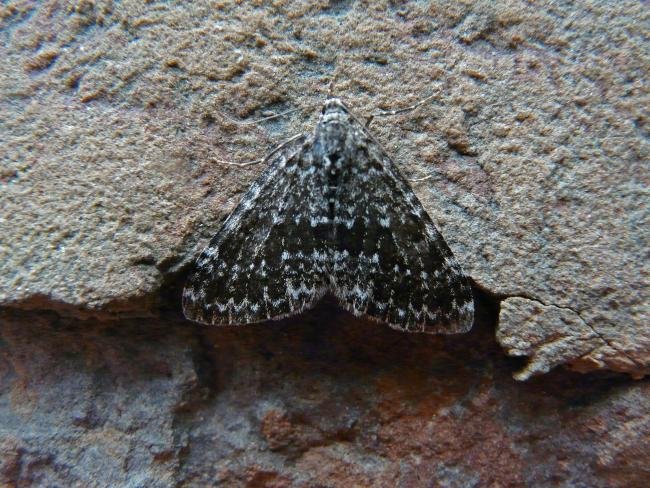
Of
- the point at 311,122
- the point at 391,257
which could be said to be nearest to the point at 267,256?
the point at 391,257

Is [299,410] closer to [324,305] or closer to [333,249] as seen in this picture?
[324,305]

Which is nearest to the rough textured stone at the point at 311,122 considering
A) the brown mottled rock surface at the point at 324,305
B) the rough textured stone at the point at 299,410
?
the brown mottled rock surface at the point at 324,305

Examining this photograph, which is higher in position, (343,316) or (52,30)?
(52,30)

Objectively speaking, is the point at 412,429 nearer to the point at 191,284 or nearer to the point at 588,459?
the point at 588,459

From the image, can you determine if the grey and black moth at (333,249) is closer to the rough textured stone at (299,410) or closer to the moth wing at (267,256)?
the moth wing at (267,256)

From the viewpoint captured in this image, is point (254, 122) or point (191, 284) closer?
point (191, 284)

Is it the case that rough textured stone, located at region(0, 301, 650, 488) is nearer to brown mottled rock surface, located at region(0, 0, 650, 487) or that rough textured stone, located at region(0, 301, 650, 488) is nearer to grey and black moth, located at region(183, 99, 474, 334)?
brown mottled rock surface, located at region(0, 0, 650, 487)

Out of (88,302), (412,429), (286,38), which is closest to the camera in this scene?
(88,302)

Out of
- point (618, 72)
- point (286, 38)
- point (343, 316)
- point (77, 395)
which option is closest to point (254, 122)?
point (286, 38)
